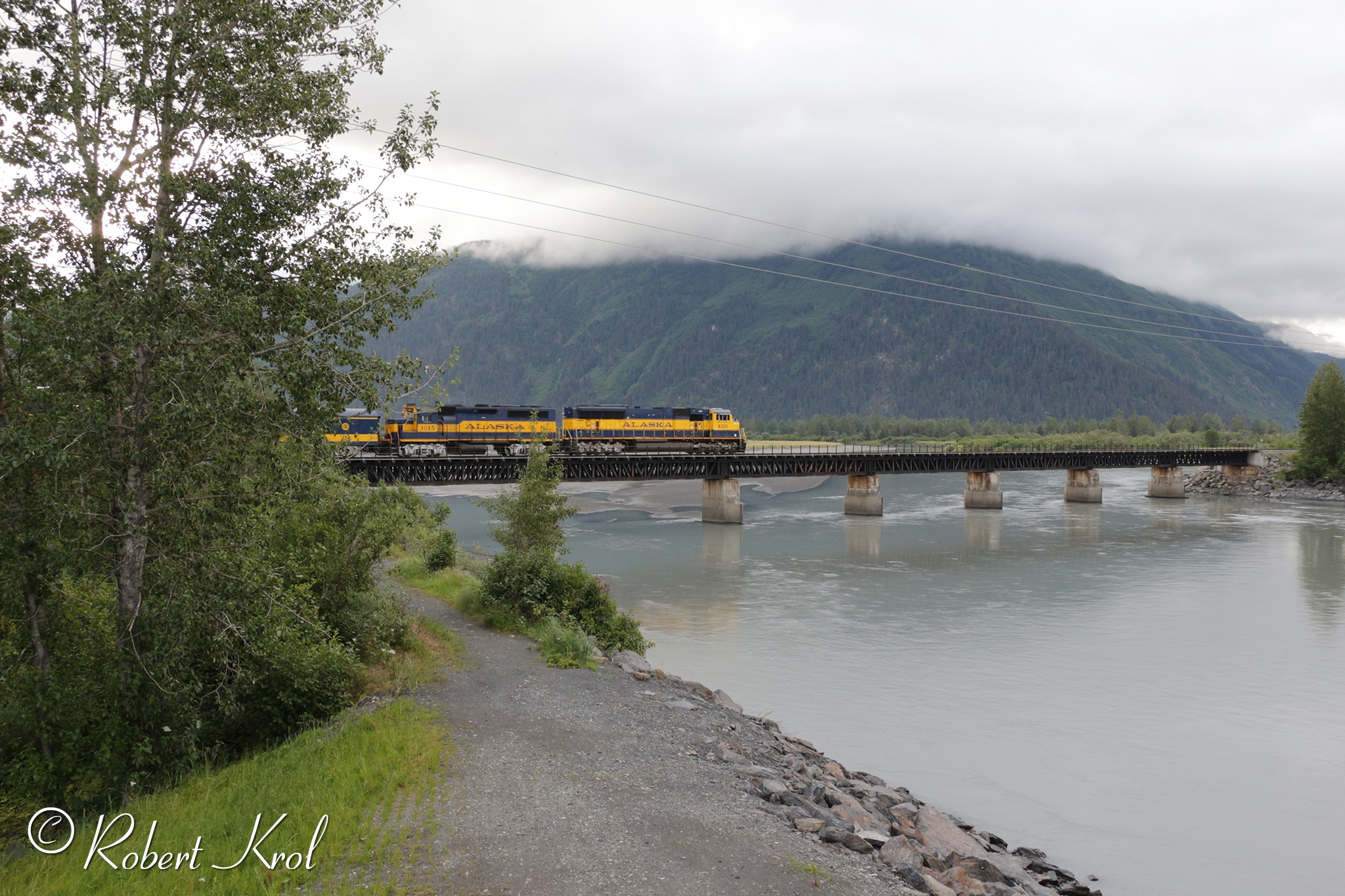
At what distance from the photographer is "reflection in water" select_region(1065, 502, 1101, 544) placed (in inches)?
2772

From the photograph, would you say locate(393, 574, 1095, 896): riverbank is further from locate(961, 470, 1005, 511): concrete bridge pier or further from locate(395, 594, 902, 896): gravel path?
locate(961, 470, 1005, 511): concrete bridge pier

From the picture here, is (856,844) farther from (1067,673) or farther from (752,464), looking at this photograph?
(752,464)

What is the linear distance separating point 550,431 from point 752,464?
65.0 feet

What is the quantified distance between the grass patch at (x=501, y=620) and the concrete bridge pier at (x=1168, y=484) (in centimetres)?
10120

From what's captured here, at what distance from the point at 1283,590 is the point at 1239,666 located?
746 inches

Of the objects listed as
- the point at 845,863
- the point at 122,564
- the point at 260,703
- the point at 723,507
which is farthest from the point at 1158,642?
the point at 723,507

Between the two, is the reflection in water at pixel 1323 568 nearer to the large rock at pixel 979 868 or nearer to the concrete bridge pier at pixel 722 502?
the large rock at pixel 979 868

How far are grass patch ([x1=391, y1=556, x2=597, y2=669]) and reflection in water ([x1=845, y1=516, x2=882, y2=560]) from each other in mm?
32411

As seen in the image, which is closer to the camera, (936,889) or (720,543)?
(936,889)

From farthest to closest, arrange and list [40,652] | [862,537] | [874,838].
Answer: [862,537] < [40,652] < [874,838]

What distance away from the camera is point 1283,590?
44.1 metres

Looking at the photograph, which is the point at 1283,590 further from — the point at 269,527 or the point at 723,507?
the point at 269,527

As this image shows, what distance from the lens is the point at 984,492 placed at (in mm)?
93000

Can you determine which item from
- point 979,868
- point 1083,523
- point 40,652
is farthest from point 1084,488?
point 40,652
